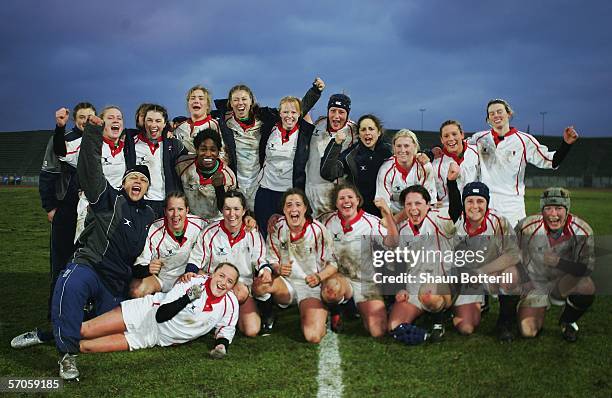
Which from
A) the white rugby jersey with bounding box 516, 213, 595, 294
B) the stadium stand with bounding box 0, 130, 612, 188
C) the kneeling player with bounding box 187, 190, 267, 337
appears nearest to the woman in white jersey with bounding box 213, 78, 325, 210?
the kneeling player with bounding box 187, 190, 267, 337

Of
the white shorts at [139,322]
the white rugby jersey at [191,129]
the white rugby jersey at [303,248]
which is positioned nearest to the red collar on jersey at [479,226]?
the white rugby jersey at [303,248]

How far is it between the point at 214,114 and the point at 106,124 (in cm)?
125

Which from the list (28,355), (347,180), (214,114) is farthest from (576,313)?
(28,355)

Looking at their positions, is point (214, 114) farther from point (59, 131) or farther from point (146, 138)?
point (59, 131)

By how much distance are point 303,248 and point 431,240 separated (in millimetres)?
1192

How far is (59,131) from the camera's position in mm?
5141

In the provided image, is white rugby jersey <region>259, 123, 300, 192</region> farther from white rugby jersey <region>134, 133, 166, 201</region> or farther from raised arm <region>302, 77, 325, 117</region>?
white rugby jersey <region>134, 133, 166, 201</region>

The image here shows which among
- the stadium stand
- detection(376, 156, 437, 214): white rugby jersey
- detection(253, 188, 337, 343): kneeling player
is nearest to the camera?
detection(253, 188, 337, 343): kneeling player

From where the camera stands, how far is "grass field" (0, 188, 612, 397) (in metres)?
3.81

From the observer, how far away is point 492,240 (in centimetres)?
517

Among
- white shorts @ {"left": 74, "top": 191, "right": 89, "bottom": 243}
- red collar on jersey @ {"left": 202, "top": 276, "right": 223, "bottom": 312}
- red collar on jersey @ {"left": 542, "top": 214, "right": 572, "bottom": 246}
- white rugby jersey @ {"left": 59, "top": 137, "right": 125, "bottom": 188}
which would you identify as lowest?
red collar on jersey @ {"left": 202, "top": 276, "right": 223, "bottom": 312}

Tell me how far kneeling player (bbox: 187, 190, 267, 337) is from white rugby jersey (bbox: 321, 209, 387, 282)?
0.73 m

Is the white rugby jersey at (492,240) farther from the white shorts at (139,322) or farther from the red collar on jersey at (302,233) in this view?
the white shorts at (139,322)

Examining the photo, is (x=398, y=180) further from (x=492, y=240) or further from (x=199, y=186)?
(x=199, y=186)
